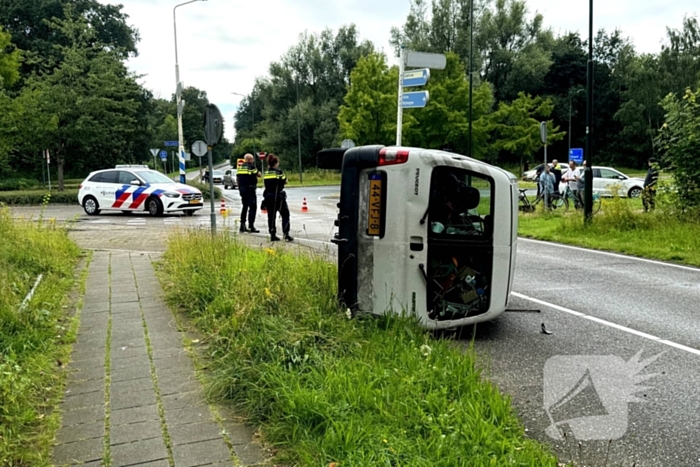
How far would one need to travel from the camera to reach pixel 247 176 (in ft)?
45.6

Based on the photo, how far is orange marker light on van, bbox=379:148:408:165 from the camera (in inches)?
215

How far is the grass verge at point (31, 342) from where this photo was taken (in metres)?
3.42

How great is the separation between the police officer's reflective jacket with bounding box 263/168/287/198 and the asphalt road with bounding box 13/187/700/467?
5345mm

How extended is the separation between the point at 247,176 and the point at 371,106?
2749 centimetres

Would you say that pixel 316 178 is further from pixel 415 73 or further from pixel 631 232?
pixel 631 232

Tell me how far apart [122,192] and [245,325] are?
17039mm

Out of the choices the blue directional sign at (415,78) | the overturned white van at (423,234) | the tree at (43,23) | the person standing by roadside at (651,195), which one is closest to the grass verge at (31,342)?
the overturned white van at (423,234)

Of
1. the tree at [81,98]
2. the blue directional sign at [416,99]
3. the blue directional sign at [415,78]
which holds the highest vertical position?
the tree at [81,98]

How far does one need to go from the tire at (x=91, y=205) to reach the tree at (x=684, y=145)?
17506 millimetres

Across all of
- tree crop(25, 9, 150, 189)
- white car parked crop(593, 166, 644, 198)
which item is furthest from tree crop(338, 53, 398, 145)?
white car parked crop(593, 166, 644, 198)

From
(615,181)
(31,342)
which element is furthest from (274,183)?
(615,181)

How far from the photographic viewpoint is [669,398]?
4539 mm

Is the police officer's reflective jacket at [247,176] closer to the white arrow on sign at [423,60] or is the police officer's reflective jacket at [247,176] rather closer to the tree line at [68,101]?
the white arrow on sign at [423,60]

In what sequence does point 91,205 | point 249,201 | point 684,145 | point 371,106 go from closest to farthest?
point 684,145, point 249,201, point 91,205, point 371,106
